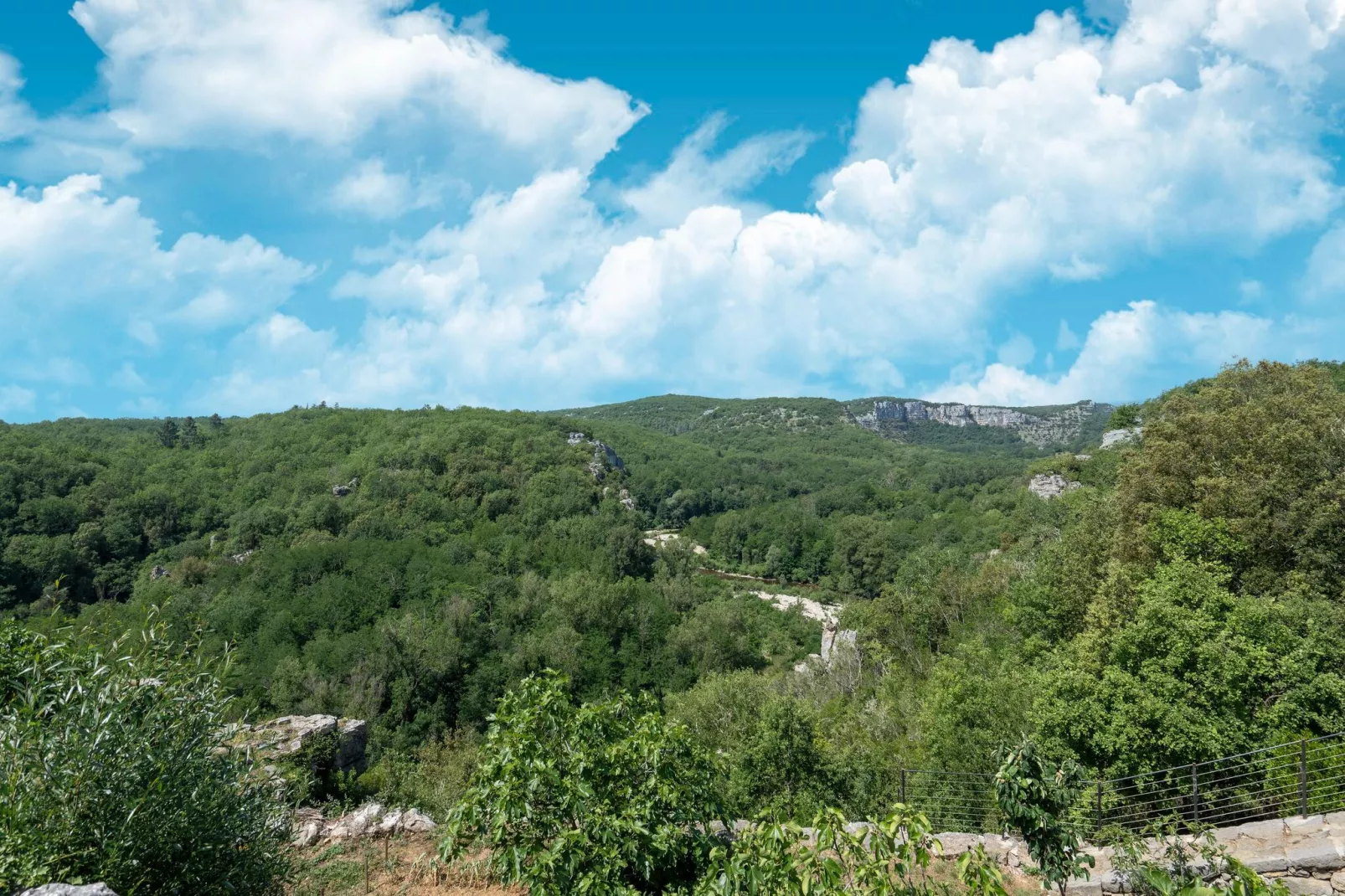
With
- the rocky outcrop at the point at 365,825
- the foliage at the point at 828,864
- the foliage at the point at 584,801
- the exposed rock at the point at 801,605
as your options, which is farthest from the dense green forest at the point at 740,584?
the rocky outcrop at the point at 365,825

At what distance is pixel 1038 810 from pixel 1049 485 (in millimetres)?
54282

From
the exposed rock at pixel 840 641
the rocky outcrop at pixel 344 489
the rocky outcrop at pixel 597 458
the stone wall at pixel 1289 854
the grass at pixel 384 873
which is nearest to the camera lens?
the stone wall at pixel 1289 854

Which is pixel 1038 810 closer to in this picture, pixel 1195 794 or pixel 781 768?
pixel 1195 794

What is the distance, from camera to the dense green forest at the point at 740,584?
1341 cm

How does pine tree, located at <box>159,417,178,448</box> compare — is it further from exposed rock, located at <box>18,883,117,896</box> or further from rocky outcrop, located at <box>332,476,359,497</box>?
exposed rock, located at <box>18,883,117,896</box>

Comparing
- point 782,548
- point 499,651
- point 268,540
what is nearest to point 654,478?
point 782,548

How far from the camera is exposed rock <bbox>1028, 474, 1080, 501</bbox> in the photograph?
50.6 metres

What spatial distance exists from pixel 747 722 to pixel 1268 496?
53.8 ft

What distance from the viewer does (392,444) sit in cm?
8569

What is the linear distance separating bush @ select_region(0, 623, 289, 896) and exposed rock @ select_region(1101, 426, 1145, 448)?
161 feet

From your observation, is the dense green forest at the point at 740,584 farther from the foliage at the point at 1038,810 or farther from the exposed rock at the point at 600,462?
the foliage at the point at 1038,810

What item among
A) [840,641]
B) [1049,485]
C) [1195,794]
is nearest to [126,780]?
[1195,794]

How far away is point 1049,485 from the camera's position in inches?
2117

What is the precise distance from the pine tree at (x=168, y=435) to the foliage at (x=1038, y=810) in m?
107
